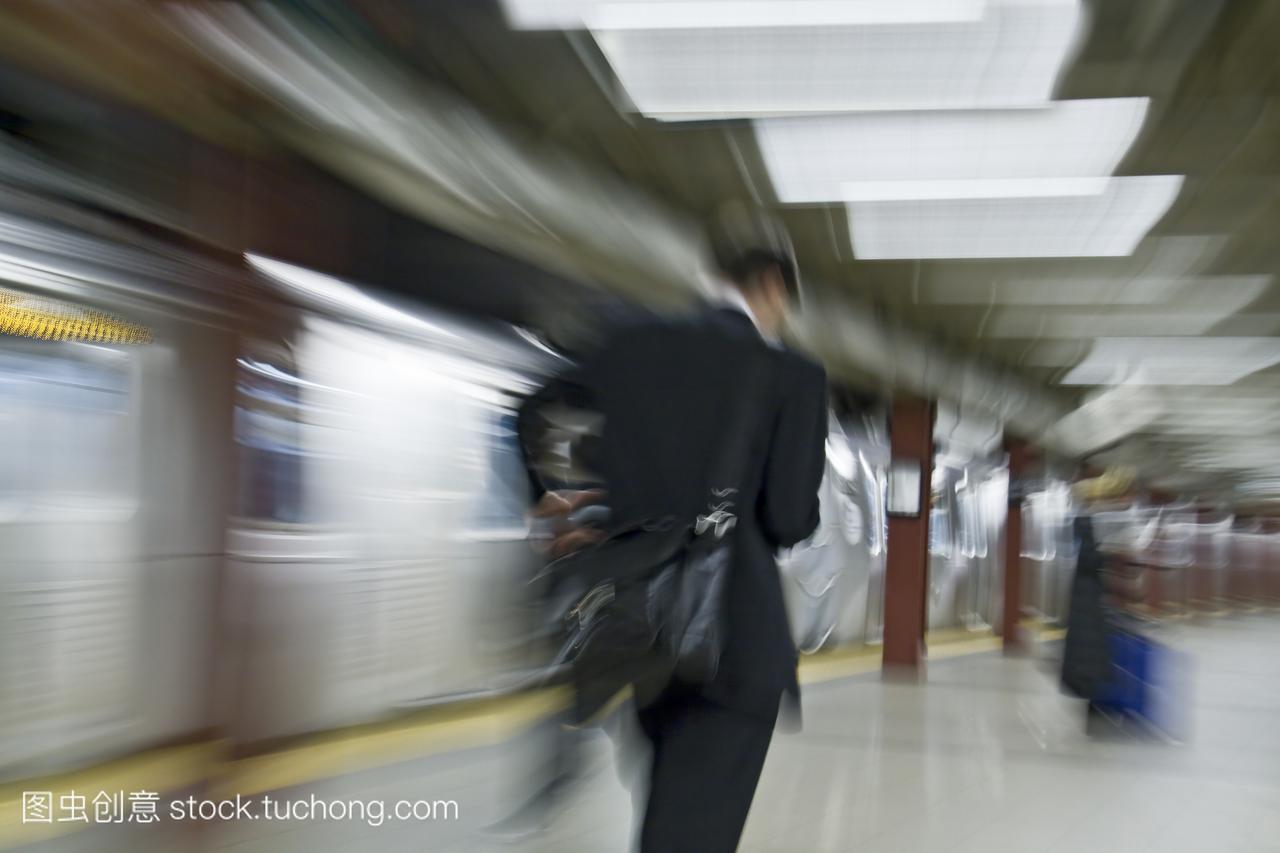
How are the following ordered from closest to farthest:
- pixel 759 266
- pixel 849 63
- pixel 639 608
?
pixel 639 608, pixel 759 266, pixel 849 63

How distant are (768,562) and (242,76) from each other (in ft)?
9.53

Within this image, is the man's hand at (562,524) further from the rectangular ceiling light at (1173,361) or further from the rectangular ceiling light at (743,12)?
the rectangular ceiling light at (1173,361)

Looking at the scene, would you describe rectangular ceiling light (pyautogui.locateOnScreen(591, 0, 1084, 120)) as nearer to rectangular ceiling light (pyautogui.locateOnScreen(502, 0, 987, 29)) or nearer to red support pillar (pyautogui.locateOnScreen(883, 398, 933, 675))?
rectangular ceiling light (pyautogui.locateOnScreen(502, 0, 987, 29))

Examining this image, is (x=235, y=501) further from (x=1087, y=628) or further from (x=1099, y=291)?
(x=1099, y=291)

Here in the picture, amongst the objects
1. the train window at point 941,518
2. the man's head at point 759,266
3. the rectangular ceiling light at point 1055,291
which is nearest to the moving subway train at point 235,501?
the man's head at point 759,266

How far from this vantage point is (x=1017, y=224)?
22.4ft

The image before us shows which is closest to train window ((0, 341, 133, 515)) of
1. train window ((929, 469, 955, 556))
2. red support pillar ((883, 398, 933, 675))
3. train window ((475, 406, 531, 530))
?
train window ((475, 406, 531, 530))

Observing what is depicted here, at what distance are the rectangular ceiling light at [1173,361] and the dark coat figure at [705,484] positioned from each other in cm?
954

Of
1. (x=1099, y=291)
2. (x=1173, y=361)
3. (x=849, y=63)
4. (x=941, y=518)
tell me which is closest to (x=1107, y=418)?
(x=941, y=518)

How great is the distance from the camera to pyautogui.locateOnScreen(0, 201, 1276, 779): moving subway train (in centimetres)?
392

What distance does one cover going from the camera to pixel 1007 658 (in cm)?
1216

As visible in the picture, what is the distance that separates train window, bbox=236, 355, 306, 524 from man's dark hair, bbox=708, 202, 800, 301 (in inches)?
116

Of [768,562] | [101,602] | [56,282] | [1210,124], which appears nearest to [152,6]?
[56,282]

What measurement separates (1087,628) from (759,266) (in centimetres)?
526
